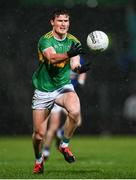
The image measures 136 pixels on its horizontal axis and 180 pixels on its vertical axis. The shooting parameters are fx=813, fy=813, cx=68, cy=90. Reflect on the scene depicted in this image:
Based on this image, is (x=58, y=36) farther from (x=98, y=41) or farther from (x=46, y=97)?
(x=46, y=97)

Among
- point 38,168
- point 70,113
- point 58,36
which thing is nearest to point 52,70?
point 58,36

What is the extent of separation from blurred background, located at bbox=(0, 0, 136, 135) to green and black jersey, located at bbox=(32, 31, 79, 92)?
666 cm

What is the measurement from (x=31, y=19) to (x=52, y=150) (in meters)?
2.93

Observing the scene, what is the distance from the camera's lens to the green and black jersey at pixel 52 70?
1107 cm

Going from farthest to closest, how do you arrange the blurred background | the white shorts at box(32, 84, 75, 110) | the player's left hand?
the blurred background
the white shorts at box(32, 84, 75, 110)
the player's left hand

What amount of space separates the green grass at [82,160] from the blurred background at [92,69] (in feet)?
1.72

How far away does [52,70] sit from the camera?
11148mm

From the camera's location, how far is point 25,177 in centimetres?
1025

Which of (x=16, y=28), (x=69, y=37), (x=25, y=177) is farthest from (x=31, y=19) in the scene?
(x=25, y=177)

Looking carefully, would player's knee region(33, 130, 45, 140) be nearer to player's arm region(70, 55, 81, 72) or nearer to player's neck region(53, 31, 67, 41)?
player's arm region(70, 55, 81, 72)

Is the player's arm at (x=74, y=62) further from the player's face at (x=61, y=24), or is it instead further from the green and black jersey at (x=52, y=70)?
the player's face at (x=61, y=24)

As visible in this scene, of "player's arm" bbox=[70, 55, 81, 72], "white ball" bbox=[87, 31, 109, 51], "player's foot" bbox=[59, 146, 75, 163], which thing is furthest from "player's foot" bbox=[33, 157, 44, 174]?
"white ball" bbox=[87, 31, 109, 51]

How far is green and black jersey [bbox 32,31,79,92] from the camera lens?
11.1m

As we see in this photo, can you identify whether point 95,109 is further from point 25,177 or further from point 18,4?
point 25,177
